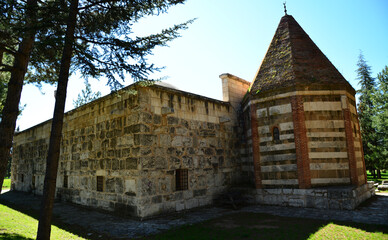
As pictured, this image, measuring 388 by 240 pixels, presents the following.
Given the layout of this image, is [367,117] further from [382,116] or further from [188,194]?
[188,194]

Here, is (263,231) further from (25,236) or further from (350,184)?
(25,236)

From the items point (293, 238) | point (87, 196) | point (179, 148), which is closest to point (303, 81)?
point (179, 148)

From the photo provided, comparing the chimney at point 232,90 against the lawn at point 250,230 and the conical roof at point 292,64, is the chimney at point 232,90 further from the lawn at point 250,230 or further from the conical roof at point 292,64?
the lawn at point 250,230

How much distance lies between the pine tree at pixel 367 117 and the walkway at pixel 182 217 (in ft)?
49.1

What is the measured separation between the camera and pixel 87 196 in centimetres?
1067

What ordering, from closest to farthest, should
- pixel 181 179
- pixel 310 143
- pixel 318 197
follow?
1. pixel 318 197
2. pixel 181 179
3. pixel 310 143

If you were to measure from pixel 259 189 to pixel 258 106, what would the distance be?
3.88 m

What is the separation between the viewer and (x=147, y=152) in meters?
8.39

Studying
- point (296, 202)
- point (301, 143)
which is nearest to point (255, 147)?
point (301, 143)

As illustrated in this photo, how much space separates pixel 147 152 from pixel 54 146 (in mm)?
3341

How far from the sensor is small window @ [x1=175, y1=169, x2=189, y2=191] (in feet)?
31.1

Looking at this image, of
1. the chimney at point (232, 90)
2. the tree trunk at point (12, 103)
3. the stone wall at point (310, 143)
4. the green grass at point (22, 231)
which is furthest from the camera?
the chimney at point (232, 90)

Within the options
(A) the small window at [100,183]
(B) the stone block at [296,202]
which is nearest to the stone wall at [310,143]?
(B) the stone block at [296,202]

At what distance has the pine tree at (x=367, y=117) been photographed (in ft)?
72.4
